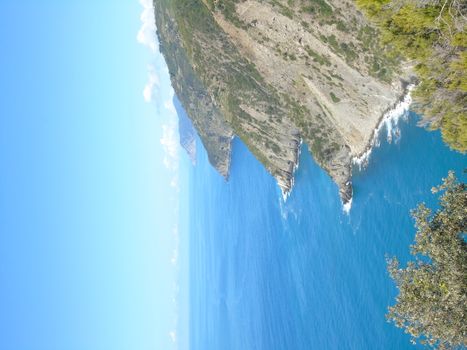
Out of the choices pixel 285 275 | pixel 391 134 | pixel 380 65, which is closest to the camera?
pixel 380 65

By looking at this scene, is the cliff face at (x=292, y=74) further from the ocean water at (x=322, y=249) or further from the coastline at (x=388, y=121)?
the ocean water at (x=322, y=249)

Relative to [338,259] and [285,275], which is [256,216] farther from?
[338,259]

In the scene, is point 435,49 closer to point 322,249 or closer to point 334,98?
point 334,98

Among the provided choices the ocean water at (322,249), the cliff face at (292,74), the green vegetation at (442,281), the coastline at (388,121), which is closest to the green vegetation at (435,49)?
the green vegetation at (442,281)

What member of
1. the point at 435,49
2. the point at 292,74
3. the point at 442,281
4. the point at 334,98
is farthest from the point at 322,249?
the point at 435,49

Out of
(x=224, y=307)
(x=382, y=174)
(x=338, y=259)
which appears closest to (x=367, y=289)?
(x=338, y=259)
